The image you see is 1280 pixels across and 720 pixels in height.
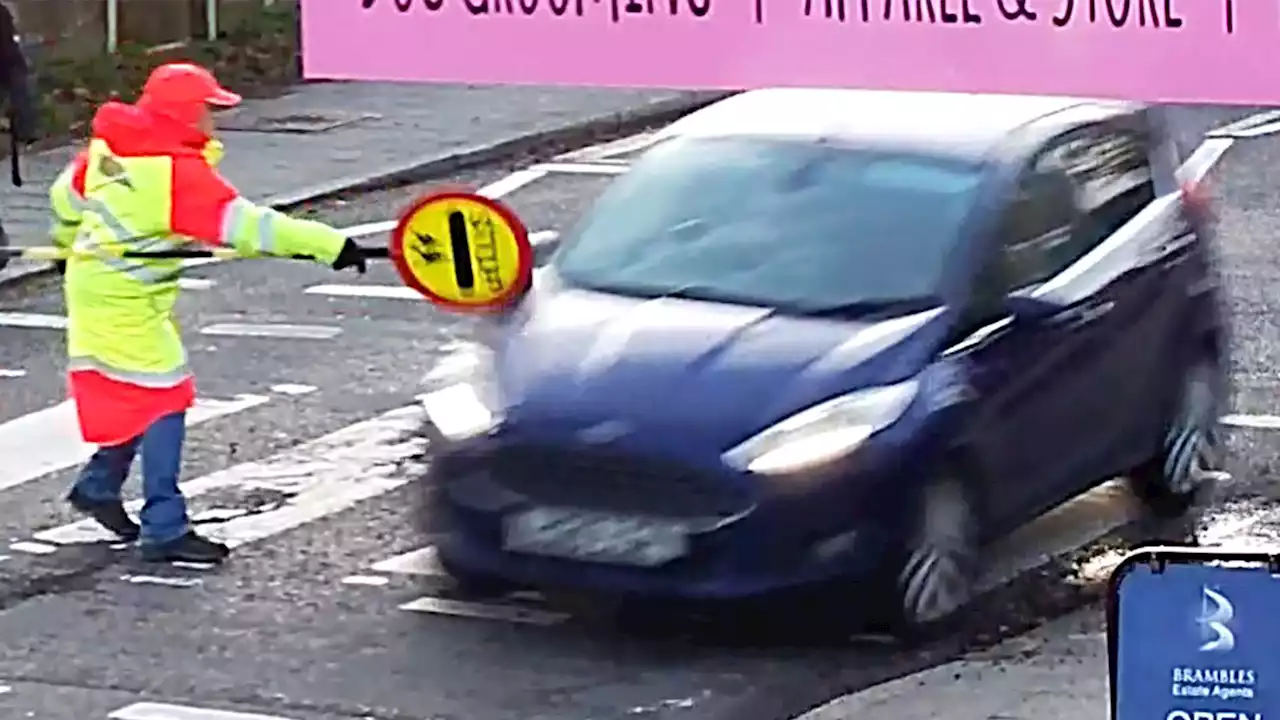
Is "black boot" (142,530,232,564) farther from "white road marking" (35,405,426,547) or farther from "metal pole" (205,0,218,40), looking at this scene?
"metal pole" (205,0,218,40)

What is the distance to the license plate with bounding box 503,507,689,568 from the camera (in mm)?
8703

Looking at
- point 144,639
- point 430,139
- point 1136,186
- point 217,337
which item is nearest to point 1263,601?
point 144,639

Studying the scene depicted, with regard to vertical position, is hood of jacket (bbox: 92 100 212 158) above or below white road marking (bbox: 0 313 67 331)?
above

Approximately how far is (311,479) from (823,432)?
310 centimetres

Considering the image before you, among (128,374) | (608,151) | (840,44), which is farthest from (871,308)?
(608,151)

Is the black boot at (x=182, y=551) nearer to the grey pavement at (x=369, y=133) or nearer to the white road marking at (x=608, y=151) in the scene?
the grey pavement at (x=369, y=133)

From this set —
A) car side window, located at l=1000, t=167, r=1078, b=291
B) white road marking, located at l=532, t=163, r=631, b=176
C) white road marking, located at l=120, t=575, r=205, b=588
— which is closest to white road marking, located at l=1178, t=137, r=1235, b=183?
Result: white road marking, located at l=532, t=163, r=631, b=176

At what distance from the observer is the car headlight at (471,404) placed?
29.8 ft

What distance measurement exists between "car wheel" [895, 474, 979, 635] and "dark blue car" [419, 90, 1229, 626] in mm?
11

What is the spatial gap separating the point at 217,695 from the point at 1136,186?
3908 millimetres

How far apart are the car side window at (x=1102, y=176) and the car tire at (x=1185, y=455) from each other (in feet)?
2.32

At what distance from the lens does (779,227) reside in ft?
32.1

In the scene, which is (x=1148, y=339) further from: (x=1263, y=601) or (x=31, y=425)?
(x=1263, y=601)

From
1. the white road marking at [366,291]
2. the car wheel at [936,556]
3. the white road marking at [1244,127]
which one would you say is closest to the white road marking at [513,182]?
the white road marking at [366,291]
